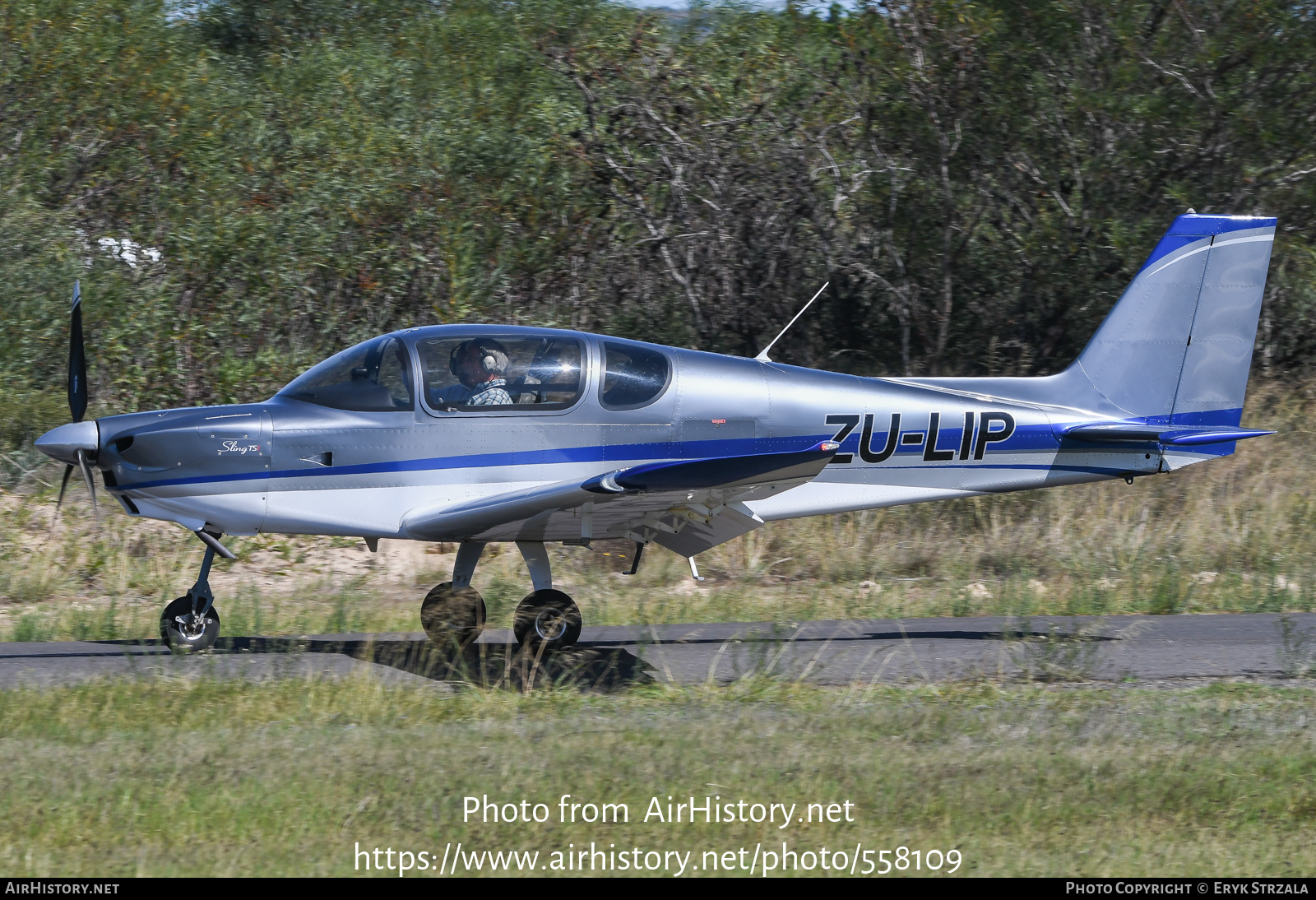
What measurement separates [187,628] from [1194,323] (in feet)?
23.5

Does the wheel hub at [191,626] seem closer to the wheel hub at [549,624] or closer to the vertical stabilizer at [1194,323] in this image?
the wheel hub at [549,624]

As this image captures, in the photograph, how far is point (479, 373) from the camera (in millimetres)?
7348

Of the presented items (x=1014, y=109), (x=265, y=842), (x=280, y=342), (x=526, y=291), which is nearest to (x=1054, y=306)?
(x=1014, y=109)

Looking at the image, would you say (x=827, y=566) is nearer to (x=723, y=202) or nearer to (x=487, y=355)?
(x=723, y=202)

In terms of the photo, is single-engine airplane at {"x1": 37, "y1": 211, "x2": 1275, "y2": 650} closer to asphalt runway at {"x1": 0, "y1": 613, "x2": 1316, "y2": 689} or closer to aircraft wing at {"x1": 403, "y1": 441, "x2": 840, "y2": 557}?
aircraft wing at {"x1": 403, "y1": 441, "x2": 840, "y2": 557}

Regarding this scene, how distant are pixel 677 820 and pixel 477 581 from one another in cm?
607

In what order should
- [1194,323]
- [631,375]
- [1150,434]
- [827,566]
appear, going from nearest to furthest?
[631,375], [1150,434], [1194,323], [827,566]

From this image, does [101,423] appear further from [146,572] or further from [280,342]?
[280,342]

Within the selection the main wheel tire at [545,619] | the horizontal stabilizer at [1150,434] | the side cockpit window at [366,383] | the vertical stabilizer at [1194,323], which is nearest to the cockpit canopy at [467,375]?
the side cockpit window at [366,383]

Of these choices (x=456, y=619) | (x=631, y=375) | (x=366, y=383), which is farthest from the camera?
(x=456, y=619)

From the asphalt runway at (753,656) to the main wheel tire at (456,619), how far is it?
120 mm

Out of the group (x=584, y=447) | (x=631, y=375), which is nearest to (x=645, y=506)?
(x=584, y=447)

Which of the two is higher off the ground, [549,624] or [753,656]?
[549,624]

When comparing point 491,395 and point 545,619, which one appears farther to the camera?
point 545,619
